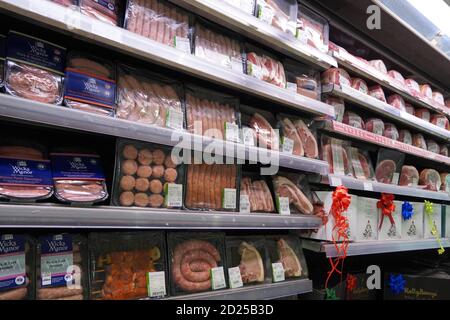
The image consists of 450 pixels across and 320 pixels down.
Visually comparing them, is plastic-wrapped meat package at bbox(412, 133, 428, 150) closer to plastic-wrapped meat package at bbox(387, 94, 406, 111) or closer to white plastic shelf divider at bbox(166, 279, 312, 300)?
plastic-wrapped meat package at bbox(387, 94, 406, 111)

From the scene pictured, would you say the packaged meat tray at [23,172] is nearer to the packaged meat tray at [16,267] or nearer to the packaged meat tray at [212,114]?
the packaged meat tray at [16,267]

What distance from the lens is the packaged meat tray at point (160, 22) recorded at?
1200 millimetres

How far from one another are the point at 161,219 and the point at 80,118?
45 cm

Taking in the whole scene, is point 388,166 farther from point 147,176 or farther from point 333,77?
point 147,176

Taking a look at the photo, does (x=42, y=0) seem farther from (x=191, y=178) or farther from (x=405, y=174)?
(x=405, y=174)

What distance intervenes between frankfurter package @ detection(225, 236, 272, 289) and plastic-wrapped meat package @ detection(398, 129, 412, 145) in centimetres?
164

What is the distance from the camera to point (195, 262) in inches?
52.8

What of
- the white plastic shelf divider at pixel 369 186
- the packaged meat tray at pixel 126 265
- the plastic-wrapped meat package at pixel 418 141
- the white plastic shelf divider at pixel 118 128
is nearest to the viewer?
the white plastic shelf divider at pixel 118 128

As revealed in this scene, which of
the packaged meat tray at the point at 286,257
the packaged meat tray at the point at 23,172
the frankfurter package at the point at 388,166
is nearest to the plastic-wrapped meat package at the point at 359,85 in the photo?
the frankfurter package at the point at 388,166

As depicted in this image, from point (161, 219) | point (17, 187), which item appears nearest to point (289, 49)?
point (161, 219)

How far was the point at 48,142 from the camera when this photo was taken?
4.11ft

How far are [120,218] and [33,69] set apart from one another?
58 centimetres

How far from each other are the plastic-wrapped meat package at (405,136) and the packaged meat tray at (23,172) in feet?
8.33

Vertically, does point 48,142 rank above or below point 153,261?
above
